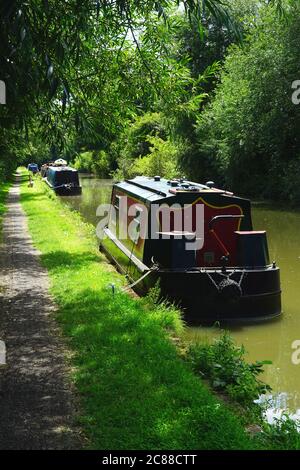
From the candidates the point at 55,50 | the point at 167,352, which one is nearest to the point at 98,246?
the point at 167,352

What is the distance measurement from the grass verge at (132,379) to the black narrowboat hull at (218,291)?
1.51 feet

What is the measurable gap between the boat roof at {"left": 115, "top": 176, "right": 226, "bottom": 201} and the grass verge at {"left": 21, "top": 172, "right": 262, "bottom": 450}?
1750mm

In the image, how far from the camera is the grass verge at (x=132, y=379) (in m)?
3.71

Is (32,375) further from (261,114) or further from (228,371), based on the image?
(261,114)

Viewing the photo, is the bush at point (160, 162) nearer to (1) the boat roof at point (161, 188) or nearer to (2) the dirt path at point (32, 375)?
(1) the boat roof at point (161, 188)

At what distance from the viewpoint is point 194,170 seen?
3528cm

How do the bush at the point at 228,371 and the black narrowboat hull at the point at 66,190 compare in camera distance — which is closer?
the bush at the point at 228,371

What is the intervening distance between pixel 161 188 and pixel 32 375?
5545 mm

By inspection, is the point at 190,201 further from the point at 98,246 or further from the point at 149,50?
the point at 98,246

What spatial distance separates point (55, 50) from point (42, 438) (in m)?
2.90

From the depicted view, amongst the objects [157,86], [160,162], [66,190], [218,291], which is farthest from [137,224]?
[160,162]

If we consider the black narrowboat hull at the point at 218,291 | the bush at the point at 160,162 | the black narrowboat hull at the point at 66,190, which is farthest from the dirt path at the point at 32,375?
the bush at the point at 160,162

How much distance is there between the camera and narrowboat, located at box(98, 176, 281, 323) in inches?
325
